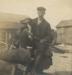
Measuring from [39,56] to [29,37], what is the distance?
0.89 feet

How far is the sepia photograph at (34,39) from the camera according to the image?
3.33m

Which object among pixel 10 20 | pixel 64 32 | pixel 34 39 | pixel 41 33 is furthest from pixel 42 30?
pixel 10 20

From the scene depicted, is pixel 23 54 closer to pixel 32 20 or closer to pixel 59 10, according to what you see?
pixel 32 20

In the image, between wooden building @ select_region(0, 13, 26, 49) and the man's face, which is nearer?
wooden building @ select_region(0, 13, 26, 49)

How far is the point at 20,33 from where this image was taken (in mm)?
3389

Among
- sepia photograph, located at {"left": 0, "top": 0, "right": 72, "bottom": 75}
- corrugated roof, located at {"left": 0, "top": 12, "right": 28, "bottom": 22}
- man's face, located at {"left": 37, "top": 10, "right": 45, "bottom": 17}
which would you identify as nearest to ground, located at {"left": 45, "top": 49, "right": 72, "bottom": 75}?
sepia photograph, located at {"left": 0, "top": 0, "right": 72, "bottom": 75}

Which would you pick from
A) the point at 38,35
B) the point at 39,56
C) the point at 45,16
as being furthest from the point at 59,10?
the point at 39,56

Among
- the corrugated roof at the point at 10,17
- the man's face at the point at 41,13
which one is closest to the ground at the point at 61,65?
the man's face at the point at 41,13

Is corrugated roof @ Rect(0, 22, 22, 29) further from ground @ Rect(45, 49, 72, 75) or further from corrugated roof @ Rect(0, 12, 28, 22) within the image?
ground @ Rect(45, 49, 72, 75)

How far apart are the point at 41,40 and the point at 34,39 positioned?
9 centimetres

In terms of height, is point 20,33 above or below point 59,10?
below

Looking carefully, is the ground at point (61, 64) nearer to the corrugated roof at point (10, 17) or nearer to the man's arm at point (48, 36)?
the man's arm at point (48, 36)

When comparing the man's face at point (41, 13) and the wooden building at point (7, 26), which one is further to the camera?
the man's face at point (41, 13)

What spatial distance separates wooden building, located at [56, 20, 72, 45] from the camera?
11.2 ft
